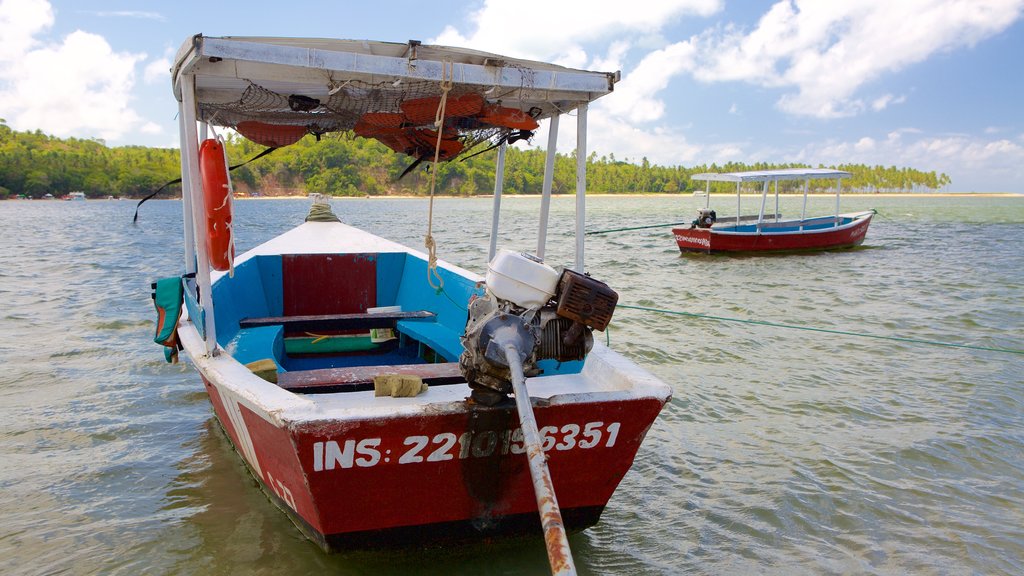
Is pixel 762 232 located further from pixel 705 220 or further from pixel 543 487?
pixel 543 487

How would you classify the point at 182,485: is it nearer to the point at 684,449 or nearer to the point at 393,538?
the point at 393,538

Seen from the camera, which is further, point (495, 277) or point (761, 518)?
point (761, 518)

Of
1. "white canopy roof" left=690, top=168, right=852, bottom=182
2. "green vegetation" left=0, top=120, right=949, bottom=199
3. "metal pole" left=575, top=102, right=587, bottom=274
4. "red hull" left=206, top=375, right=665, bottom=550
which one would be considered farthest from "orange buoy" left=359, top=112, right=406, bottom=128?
"green vegetation" left=0, top=120, right=949, bottom=199

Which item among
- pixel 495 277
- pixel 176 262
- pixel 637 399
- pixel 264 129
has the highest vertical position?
pixel 264 129

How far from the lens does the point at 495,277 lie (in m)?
2.95

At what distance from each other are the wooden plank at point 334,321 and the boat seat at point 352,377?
174cm

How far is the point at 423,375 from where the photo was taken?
3920mm

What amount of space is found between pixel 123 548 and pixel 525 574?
7.54 feet

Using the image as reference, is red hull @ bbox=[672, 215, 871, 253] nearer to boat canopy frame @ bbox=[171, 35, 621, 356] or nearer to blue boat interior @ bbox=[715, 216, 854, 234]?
blue boat interior @ bbox=[715, 216, 854, 234]

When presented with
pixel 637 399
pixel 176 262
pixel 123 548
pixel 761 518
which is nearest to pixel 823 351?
pixel 761 518

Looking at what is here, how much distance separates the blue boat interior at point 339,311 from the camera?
5.05 meters

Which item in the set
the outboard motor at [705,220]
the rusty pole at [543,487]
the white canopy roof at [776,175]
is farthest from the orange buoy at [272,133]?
the outboard motor at [705,220]

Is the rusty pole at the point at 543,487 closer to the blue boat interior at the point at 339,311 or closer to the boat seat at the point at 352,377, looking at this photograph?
the boat seat at the point at 352,377

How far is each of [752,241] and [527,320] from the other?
1811cm
